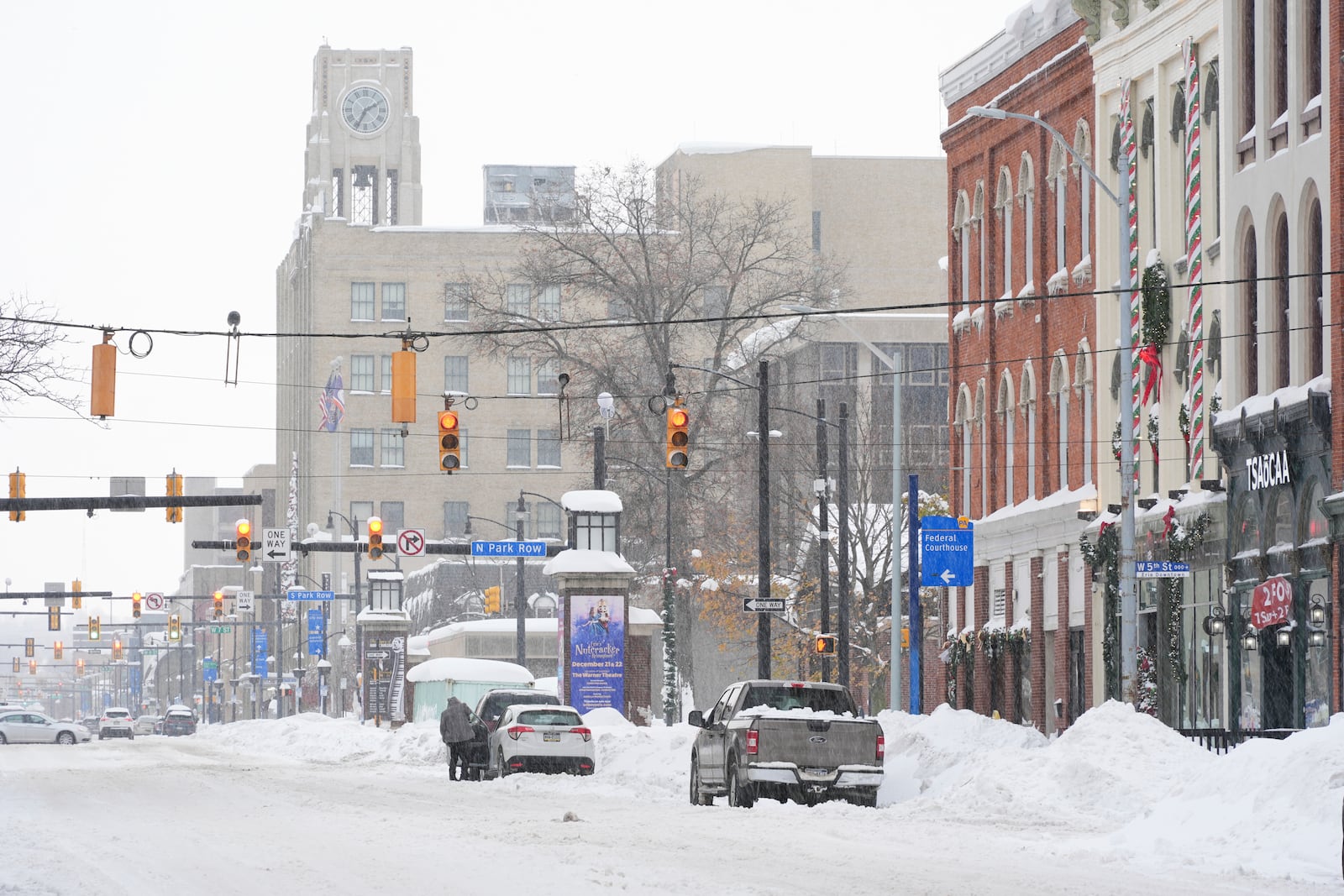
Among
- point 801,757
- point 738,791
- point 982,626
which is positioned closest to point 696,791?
point 738,791

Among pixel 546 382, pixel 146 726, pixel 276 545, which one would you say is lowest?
pixel 146 726

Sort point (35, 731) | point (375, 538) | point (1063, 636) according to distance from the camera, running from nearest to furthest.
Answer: point (1063, 636) < point (375, 538) < point (35, 731)

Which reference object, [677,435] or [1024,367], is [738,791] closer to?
[677,435]

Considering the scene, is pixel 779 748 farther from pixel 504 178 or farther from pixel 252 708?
pixel 252 708

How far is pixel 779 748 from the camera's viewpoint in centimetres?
2742

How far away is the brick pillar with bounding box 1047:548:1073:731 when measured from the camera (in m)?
44.2

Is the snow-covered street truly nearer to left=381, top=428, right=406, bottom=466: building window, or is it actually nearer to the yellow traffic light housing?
the yellow traffic light housing

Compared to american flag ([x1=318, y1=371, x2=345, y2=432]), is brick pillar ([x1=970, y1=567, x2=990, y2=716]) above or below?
below

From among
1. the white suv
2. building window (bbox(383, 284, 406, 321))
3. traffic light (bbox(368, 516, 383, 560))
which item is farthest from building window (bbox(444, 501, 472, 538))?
traffic light (bbox(368, 516, 383, 560))

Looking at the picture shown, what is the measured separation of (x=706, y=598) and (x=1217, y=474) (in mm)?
36592

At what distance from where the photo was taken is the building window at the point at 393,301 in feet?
428

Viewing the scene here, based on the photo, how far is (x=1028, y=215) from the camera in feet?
154

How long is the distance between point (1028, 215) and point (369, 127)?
334 ft

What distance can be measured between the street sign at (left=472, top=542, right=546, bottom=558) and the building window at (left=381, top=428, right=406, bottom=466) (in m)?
70.0
